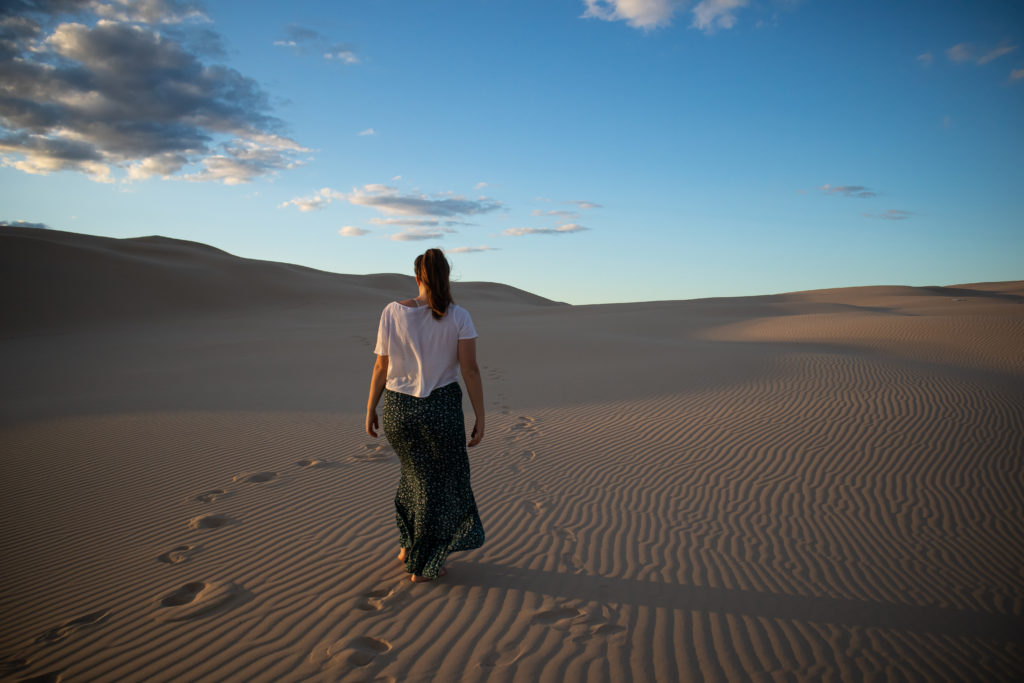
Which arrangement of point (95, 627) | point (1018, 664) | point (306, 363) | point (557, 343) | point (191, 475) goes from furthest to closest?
point (557, 343)
point (306, 363)
point (191, 475)
point (95, 627)
point (1018, 664)

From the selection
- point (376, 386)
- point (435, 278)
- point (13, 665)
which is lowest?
point (13, 665)

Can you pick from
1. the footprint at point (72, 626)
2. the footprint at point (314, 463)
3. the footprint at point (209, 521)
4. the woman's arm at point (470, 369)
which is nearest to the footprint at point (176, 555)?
the footprint at point (209, 521)

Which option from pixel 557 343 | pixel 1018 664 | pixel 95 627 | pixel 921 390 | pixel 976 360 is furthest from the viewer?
pixel 557 343

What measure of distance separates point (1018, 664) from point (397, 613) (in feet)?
12.0

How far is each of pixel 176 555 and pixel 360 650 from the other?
7.15 feet

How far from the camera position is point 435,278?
3.47 meters

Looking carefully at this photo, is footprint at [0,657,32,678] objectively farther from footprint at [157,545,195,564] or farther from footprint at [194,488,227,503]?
footprint at [194,488,227,503]

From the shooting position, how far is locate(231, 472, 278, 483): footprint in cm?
630

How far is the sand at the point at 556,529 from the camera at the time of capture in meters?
3.25

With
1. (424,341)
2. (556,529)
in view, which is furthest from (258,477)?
(424,341)

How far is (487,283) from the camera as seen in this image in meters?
74.7

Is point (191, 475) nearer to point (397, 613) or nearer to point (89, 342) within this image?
point (397, 613)

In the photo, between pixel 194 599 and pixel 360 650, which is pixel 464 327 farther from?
pixel 194 599

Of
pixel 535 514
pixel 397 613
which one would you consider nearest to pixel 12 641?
pixel 397 613
